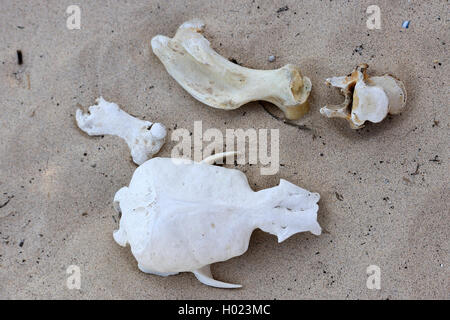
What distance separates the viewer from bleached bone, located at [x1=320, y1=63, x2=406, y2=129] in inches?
77.5

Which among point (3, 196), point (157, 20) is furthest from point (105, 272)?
point (157, 20)

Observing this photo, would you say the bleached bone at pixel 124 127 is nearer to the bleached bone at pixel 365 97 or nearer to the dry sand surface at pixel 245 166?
the dry sand surface at pixel 245 166

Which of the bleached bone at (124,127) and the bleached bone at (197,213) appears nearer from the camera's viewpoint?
the bleached bone at (197,213)

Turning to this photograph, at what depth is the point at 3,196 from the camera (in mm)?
2201

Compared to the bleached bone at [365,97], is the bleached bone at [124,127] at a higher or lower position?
lower

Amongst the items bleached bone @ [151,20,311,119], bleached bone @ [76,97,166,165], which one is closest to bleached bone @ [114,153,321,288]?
bleached bone @ [76,97,166,165]

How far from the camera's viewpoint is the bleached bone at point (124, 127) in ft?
7.11

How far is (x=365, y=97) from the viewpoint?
1969 mm

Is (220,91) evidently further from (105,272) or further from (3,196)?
(3,196)

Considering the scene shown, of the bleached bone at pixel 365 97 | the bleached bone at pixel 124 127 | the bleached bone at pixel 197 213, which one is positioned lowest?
the bleached bone at pixel 197 213

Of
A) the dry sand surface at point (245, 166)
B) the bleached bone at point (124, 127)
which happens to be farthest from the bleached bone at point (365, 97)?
the bleached bone at point (124, 127)

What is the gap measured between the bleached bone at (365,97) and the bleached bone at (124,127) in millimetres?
770

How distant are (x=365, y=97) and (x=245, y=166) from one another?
0.60m

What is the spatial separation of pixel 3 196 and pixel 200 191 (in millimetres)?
941
